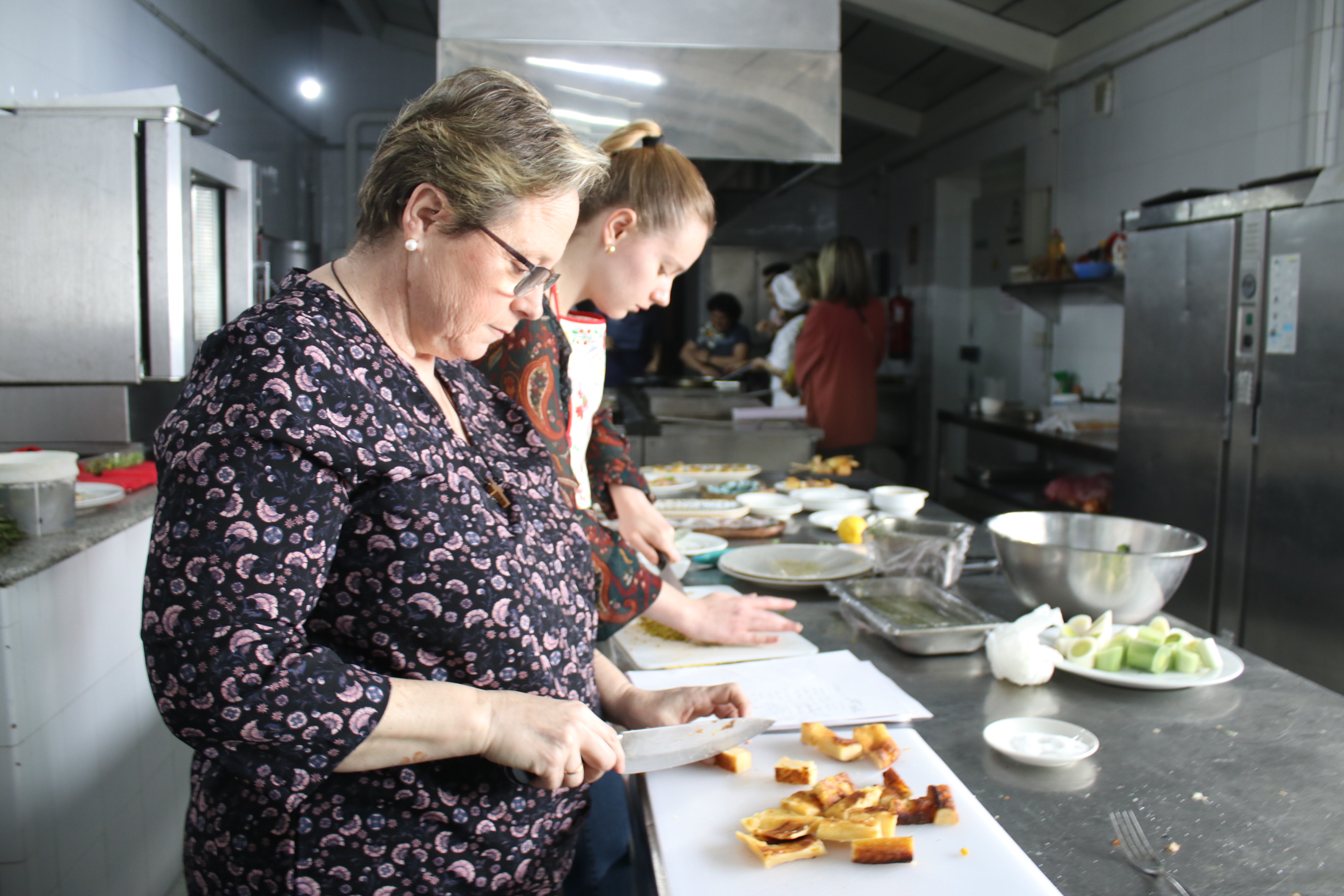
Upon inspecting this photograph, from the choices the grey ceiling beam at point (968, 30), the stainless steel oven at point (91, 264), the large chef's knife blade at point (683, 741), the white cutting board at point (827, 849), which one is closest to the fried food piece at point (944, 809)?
the white cutting board at point (827, 849)

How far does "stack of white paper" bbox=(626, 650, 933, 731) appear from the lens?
1256 millimetres

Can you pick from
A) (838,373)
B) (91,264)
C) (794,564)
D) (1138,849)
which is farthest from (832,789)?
(838,373)

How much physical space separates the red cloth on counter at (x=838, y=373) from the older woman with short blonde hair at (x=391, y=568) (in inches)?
171

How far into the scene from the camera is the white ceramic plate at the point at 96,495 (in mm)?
2322

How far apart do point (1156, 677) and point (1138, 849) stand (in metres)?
0.50

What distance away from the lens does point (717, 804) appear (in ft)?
3.41

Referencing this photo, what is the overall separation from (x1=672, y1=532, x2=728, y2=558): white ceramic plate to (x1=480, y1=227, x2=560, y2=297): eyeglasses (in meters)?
1.09

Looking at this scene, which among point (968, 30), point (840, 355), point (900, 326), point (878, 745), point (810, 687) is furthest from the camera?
point (900, 326)

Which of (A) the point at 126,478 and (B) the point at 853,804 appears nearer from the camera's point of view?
(B) the point at 853,804

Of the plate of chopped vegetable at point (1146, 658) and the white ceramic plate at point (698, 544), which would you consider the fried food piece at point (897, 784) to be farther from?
the white ceramic plate at point (698, 544)

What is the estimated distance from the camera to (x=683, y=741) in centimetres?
110

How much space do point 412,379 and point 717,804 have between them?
599 millimetres

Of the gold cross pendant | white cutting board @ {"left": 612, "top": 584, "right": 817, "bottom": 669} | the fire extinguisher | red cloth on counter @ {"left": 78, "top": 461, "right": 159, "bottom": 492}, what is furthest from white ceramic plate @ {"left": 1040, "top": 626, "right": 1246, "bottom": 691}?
the fire extinguisher

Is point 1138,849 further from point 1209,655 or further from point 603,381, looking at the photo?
point 603,381
